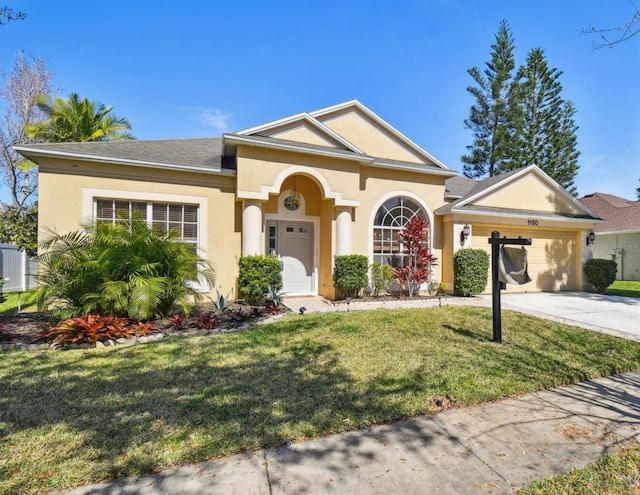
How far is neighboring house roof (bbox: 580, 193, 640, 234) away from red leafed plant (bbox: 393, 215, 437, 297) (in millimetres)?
14449

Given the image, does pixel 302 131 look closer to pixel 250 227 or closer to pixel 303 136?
Result: pixel 303 136

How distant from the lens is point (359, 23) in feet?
32.2

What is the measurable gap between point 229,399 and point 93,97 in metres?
17.8

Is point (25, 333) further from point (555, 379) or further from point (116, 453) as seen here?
point (555, 379)

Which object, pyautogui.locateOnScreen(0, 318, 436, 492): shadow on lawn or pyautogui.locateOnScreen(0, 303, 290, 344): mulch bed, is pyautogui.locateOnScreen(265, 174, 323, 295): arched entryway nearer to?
pyautogui.locateOnScreen(0, 303, 290, 344): mulch bed

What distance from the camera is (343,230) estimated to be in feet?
31.7

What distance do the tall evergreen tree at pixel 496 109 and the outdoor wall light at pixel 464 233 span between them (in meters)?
16.6

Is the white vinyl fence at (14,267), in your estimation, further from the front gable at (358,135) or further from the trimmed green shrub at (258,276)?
the front gable at (358,135)

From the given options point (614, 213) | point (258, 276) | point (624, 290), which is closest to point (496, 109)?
point (614, 213)

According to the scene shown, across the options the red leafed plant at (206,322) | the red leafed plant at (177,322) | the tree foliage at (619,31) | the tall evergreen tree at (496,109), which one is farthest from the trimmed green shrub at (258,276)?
the tall evergreen tree at (496,109)

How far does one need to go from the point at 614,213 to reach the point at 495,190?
1634cm

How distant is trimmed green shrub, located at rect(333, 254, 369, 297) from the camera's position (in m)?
9.13

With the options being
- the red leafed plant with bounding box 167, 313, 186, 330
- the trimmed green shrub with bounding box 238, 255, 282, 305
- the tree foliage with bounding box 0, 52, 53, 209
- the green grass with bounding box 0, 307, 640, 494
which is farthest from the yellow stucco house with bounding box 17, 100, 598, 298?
the tree foliage with bounding box 0, 52, 53, 209

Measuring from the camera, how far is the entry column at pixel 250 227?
880cm
